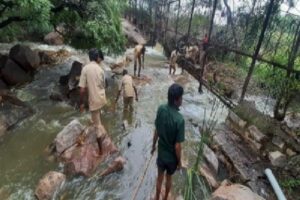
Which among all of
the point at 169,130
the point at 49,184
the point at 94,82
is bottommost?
the point at 49,184

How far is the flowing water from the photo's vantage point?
5.20 meters

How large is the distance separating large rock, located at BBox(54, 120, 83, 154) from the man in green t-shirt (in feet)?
8.31

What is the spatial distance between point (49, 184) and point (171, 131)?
2395 mm

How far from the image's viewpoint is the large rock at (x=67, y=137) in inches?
238

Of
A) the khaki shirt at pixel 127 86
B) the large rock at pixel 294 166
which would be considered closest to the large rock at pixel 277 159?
the large rock at pixel 294 166

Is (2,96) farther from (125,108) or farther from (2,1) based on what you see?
(125,108)

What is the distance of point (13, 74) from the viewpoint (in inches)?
416

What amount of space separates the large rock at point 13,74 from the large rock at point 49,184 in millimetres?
6110

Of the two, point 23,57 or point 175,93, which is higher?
point 175,93

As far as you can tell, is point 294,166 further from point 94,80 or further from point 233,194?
point 94,80

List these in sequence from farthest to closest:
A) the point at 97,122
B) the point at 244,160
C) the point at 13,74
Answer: the point at 13,74 → the point at 97,122 → the point at 244,160

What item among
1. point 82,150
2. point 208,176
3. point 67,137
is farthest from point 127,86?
point 208,176

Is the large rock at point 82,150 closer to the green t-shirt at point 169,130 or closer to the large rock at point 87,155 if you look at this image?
the large rock at point 87,155

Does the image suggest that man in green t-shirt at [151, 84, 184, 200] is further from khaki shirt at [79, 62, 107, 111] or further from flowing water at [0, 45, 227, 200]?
khaki shirt at [79, 62, 107, 111]
